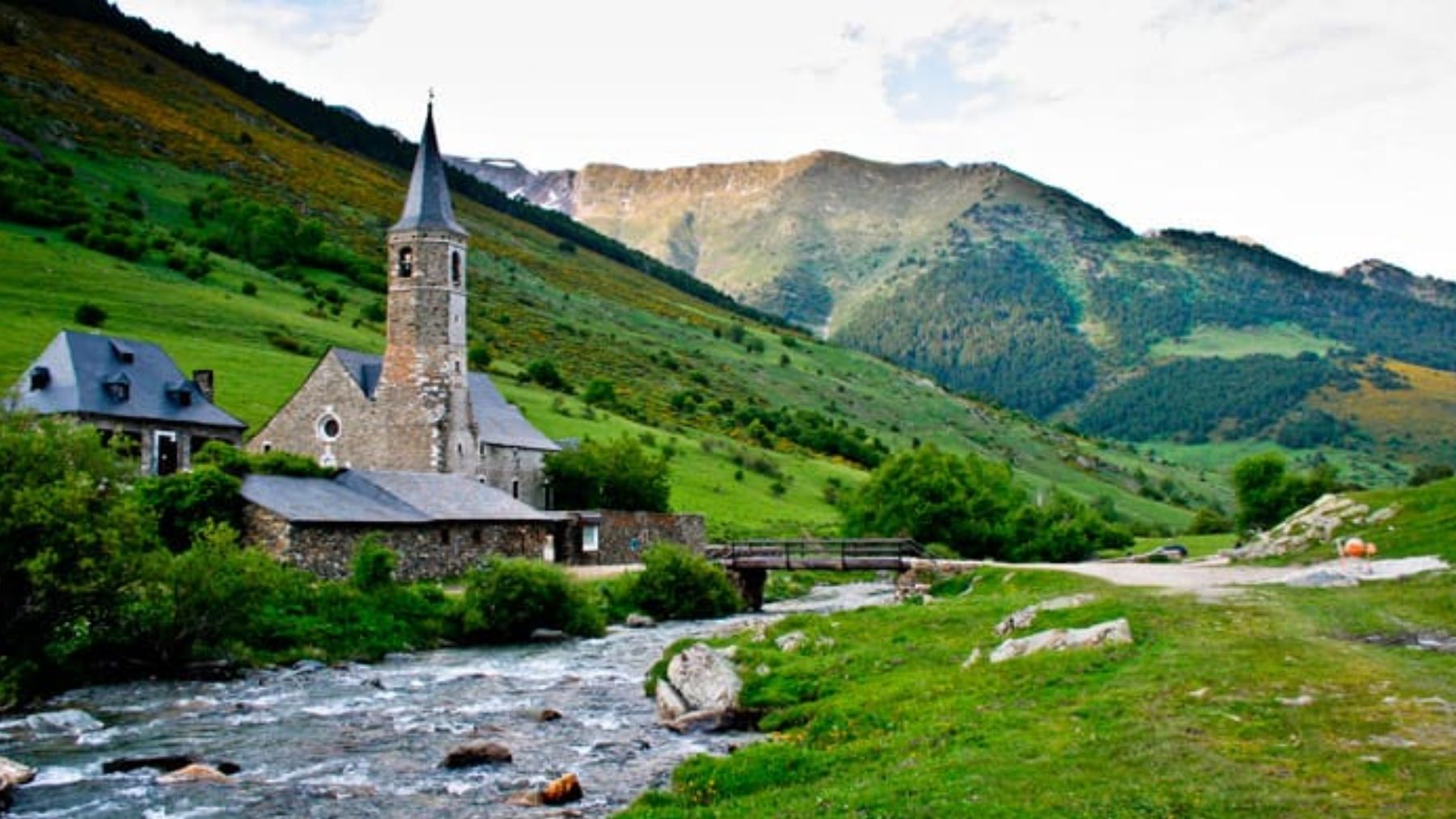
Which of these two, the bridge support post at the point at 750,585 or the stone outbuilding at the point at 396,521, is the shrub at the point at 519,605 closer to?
the stone outbuilding at the point at 396,521

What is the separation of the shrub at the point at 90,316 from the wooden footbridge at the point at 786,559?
154 feet

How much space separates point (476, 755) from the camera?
80.8 ft

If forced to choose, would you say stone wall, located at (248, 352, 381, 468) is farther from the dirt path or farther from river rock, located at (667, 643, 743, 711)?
river rock, located at (667, 643, 743, 711)

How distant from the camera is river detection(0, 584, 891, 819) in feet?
71.4

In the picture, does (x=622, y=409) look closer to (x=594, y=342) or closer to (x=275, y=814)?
(x=594, y=342)

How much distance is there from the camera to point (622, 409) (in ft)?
394

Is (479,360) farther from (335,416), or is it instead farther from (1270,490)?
(1270,490)

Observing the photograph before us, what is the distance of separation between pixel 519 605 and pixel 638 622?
236 inches

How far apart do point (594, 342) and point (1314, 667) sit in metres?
146

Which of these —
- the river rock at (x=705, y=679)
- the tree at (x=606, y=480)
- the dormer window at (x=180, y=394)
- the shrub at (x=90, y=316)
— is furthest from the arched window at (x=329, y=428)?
the river rock at (x=705, y=679)

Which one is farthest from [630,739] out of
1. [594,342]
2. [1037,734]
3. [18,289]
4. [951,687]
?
[594,342]

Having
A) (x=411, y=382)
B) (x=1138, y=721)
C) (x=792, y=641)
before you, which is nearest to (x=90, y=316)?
(x=411, y=382)

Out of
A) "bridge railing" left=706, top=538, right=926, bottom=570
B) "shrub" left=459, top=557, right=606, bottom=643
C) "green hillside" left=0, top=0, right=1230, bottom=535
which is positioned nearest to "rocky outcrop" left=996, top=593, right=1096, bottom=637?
"shrub" left=459, top=557, right=606, bottom=643

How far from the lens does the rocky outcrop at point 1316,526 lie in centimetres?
3859
